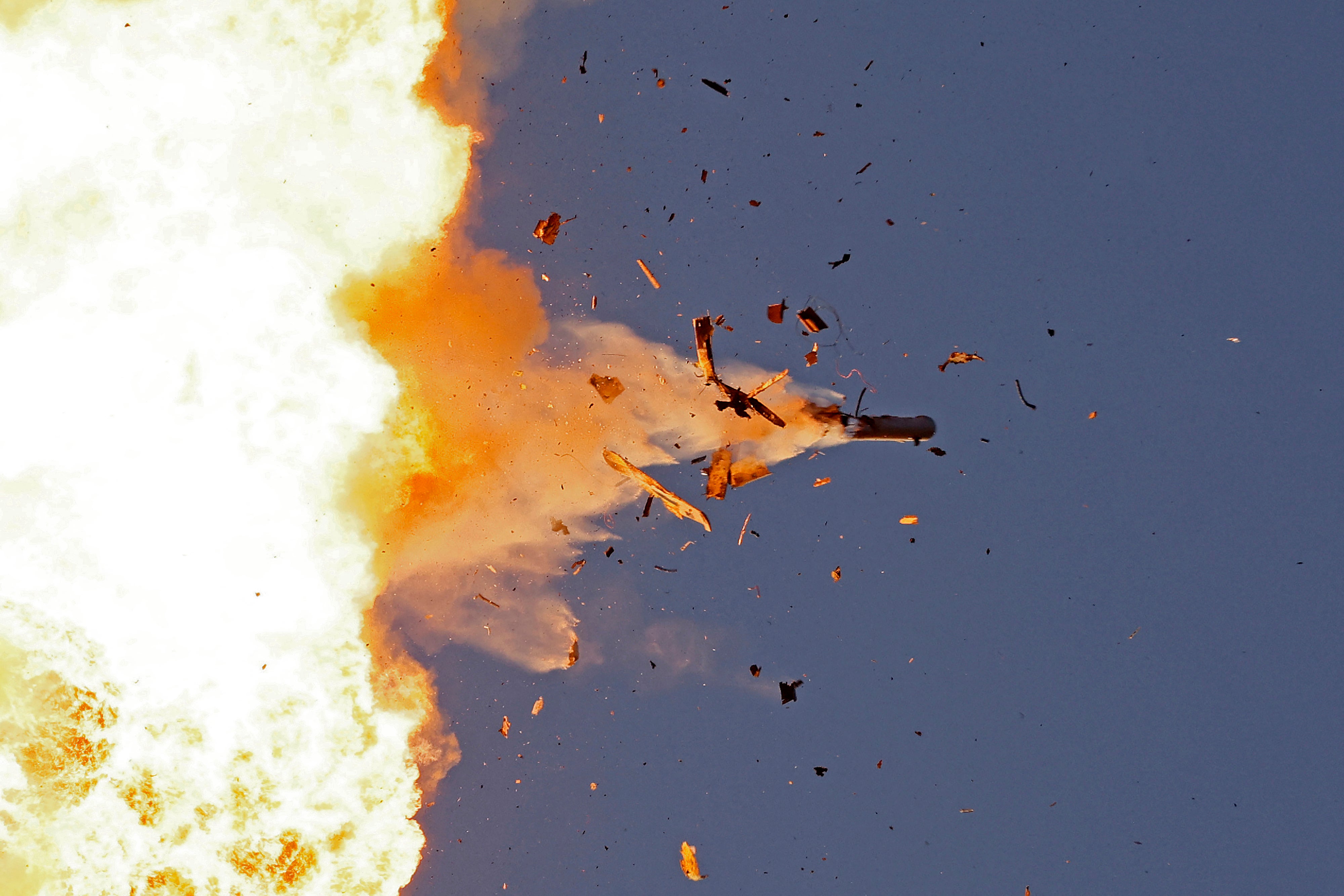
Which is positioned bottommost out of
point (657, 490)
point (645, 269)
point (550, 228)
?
point (657, 490)

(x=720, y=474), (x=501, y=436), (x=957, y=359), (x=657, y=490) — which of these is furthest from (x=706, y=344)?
(x=957, y=359)

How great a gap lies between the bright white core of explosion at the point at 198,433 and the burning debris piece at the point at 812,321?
243 centimetres

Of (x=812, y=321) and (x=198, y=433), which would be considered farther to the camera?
(x=198, y=433)

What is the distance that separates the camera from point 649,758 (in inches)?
193

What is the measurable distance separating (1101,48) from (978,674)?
4.10 meters

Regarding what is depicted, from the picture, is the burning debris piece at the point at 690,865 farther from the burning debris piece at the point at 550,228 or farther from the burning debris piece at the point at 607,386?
the burning debris piece at the point at 550,228

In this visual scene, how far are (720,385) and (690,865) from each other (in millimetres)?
3170

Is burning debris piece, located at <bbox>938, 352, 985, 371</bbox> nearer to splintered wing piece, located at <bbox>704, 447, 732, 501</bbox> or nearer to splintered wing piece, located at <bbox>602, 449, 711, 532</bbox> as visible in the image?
splintered wing piece, located at <bbox>704, 447, 732, 501</bbox>

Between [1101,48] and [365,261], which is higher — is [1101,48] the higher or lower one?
the higher one

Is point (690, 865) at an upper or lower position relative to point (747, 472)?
lower

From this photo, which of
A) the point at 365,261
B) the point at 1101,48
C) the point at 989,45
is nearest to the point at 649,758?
the point at 365,261

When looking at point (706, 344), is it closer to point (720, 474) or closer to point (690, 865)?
point (720, 474)

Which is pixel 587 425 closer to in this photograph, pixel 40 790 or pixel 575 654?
pixel 575 654

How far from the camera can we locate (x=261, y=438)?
4918 millimetres
